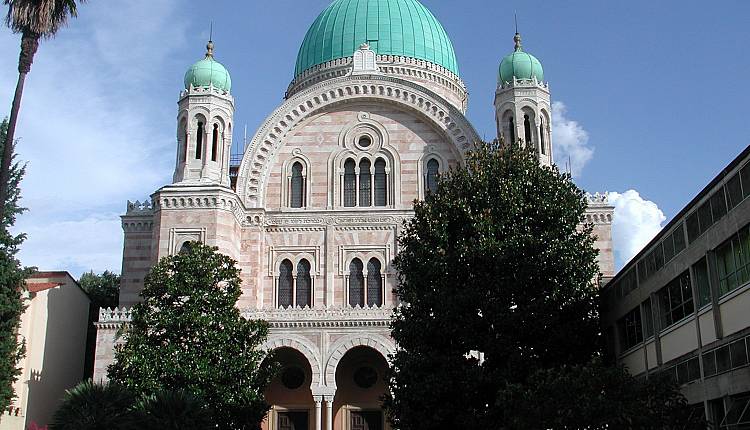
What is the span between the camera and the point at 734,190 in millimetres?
15438

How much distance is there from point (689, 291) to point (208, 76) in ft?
76.4

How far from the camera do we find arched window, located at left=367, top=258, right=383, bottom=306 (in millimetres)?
33156

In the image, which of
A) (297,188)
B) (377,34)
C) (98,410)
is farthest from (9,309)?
(377,34)

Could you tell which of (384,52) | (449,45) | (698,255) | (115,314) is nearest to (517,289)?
(698,255)

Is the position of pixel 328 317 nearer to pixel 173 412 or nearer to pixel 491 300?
pixel 173 412

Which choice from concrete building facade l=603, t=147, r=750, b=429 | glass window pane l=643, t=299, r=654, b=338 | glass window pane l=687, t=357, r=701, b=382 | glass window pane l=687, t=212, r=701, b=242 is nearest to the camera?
concrete building facade l=603, t=147, r=750, b=429

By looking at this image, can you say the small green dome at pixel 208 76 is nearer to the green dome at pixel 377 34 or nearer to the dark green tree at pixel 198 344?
the green dome at pixel 377 34

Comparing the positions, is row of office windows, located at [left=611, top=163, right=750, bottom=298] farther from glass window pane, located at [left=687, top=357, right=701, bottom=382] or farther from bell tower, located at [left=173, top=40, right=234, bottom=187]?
bell tower, located at [left=173, top=40, right=234, bottom=187]

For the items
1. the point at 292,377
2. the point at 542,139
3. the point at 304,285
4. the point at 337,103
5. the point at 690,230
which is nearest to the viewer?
the point at 690,230

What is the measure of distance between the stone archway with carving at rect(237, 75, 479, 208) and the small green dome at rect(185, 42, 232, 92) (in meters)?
2.48

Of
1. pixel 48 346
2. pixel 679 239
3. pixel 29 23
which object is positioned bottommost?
pixel 48 346

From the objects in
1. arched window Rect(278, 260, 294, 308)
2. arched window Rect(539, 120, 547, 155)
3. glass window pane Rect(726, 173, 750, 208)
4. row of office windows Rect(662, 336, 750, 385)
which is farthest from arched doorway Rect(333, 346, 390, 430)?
glass window pane Rect(726, 173, 750, 208)

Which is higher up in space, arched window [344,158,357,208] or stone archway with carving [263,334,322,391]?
arched window [344,158,357,208]

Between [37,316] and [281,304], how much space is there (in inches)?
362
